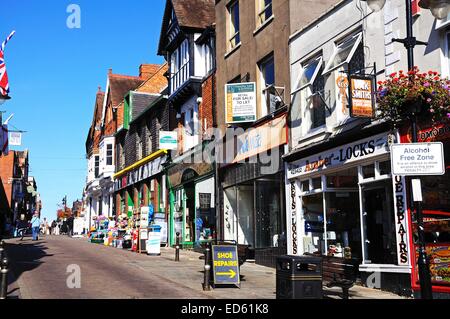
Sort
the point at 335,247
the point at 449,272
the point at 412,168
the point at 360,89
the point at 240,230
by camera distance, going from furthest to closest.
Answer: the point at 240,230 → the point at 335,247 → the point at 360,89 → the point at 449,272 → the point at 412,168

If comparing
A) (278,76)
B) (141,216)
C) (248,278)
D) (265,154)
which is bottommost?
(248,278)

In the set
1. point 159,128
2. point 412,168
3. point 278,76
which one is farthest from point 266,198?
point 159,128

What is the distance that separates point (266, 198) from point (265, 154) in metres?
1.62

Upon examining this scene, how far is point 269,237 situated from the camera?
19438mm

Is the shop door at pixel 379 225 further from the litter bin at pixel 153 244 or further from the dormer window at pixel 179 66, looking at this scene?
the dormer window at pixel 179 66

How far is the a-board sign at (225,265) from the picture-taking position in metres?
13.3

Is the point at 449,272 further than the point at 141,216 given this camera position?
No

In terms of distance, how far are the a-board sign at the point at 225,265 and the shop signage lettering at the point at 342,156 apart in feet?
12.7

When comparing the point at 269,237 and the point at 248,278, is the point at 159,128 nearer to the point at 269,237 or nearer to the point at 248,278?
the point at 269,237

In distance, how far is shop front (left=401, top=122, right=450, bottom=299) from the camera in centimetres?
1136

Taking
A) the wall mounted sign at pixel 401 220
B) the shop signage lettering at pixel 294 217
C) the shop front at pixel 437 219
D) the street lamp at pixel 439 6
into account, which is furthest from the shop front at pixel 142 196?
the street lamp at pixel 439 6

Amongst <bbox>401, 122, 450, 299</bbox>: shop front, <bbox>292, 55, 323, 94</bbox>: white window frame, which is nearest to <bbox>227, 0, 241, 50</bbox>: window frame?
<bbox>292, 55, 323, 94</bbox>: white window frame

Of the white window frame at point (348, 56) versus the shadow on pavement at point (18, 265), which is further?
the white window frame at point (348, 56)

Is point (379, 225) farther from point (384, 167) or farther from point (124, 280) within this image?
point (124, 280)
